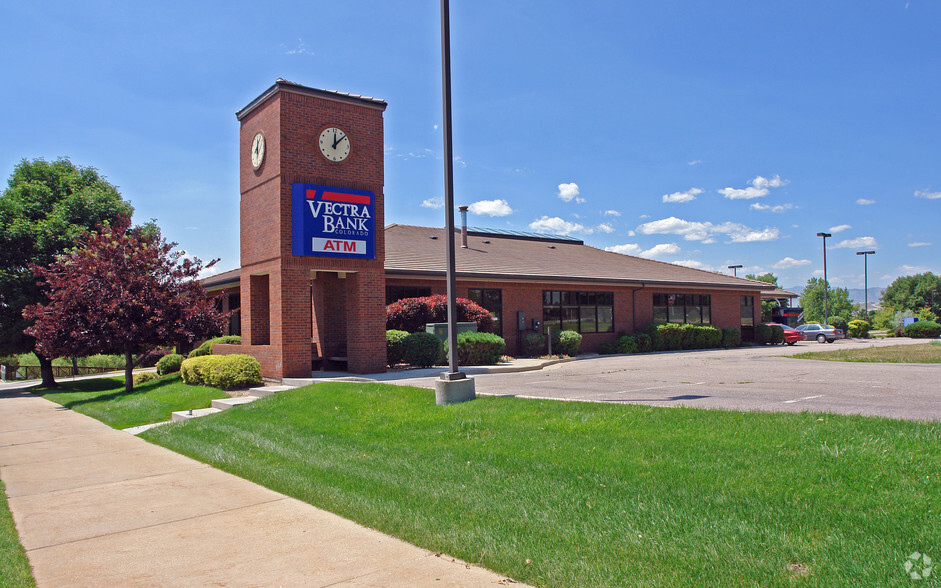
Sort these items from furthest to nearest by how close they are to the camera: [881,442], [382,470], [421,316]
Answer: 1. [421,316]
2. [382,470]
3. [881,442]

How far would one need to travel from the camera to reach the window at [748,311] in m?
36.6

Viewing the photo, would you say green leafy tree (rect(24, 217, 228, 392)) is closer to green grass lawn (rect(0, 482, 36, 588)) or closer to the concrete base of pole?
the concrete base of pole

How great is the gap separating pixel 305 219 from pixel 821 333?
37.5 meters

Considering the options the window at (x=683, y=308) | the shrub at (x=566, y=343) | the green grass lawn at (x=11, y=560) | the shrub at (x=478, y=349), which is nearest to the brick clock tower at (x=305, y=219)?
the shrub at (x=478, y=349)

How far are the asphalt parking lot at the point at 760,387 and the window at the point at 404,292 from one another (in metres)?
6.29

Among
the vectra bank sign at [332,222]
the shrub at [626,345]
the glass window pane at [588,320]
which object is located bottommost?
the shrub at [626,345]

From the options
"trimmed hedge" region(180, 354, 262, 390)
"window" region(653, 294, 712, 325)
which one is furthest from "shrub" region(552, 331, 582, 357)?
"trimmed hedge" region(180, 354, 262, 390)

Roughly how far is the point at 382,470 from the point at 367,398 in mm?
4161

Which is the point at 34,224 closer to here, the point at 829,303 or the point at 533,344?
the point at 533,344

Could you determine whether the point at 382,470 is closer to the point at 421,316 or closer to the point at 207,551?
the point at 207,551

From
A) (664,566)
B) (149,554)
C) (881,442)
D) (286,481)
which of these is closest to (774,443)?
(881,442)

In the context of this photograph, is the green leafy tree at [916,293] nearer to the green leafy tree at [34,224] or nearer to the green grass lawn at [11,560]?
the green leafy tree at [34,224]

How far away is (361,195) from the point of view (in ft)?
55.2

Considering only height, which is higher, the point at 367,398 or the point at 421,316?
the point at 421,316
